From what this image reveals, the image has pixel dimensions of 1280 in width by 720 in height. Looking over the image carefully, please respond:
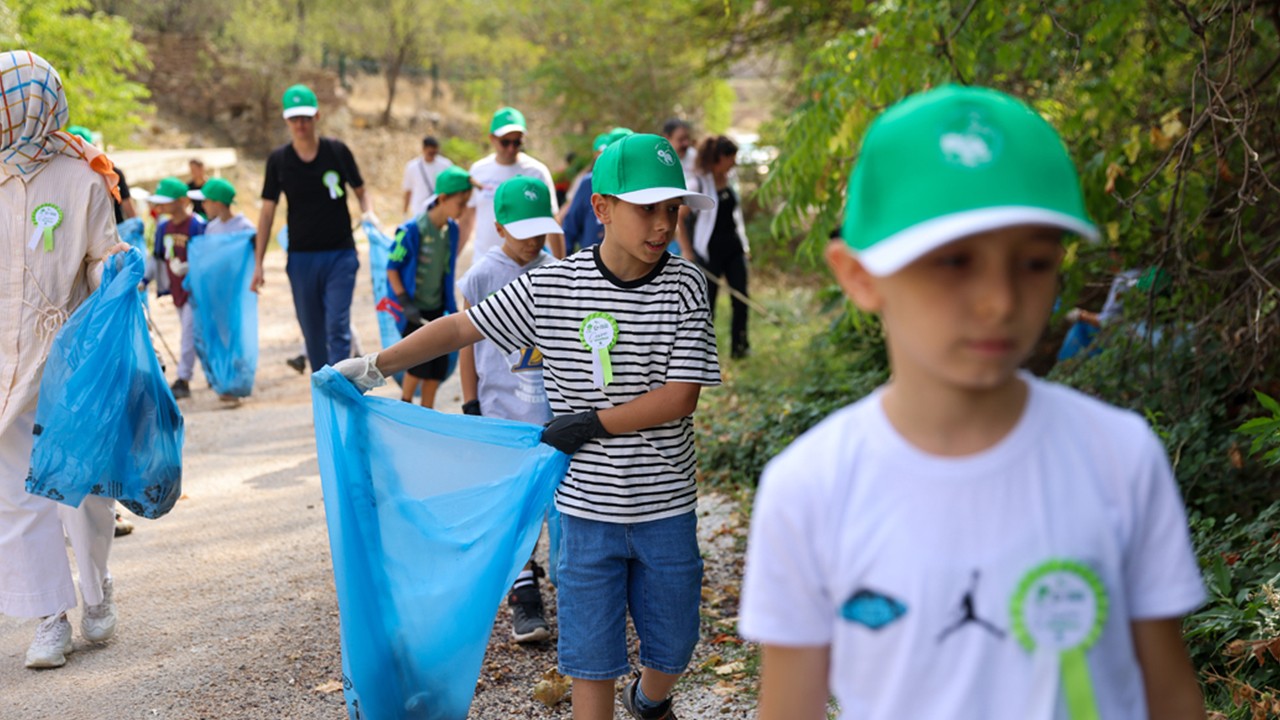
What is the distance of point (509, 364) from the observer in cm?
500

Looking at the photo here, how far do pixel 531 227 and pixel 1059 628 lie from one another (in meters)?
3.66

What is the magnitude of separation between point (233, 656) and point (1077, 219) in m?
4.21

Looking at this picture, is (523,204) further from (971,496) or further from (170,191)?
(170,191)

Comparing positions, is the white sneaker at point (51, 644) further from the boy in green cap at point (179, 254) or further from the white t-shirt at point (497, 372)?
the boy in green cap at point (179, 254)

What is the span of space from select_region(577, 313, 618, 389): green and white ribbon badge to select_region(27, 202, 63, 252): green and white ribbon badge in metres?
2.59

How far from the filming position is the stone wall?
34.0 meters

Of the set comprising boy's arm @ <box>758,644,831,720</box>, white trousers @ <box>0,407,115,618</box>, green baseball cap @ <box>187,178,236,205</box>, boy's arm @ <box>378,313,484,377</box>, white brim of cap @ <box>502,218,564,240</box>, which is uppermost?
green baseball cap @ <box>187,178,236,205</box>

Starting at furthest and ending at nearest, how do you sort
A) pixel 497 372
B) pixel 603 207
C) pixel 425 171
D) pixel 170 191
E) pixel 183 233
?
pixel 425 171
pixel 183 233
pixel 170 191
pixel 497 372
pixel 603 207

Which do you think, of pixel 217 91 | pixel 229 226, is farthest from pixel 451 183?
pixel 217 91

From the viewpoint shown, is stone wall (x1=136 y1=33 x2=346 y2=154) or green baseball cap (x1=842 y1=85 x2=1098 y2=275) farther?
stone wall (x1=136 y1=33 x2=346 y2=154)

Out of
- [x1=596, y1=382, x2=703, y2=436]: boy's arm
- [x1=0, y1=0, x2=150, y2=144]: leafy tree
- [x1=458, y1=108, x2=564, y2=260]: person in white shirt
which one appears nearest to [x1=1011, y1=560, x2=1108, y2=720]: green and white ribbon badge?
[x1=596, y1=382, x2=703, y2=436]: boy's arm

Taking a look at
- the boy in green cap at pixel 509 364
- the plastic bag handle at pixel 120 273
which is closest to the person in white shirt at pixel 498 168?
the boy in green cap at pixel 509 364

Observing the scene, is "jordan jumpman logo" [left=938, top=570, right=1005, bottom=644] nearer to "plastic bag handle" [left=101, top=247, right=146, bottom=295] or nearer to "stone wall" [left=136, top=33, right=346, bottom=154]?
"plastic bag handle" [left=101, top=247, right=146, bottom=295]

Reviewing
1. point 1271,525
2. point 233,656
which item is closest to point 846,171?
point 1271,525
